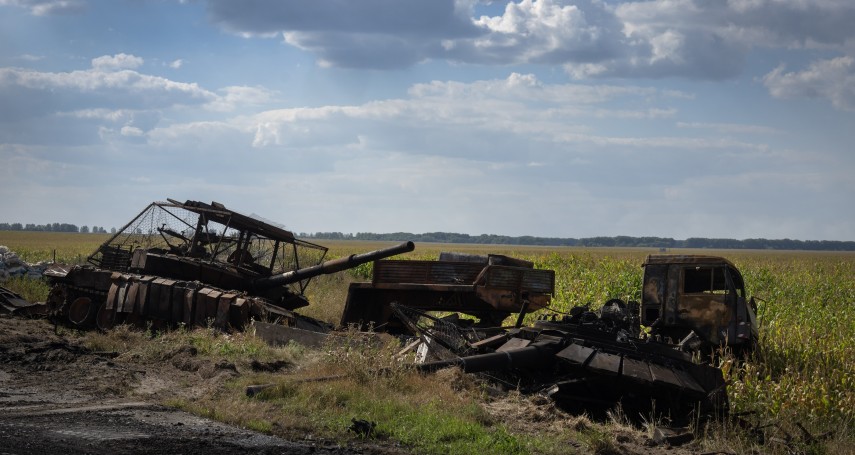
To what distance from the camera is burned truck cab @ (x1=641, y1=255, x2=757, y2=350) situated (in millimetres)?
15586

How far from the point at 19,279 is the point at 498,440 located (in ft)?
71.3

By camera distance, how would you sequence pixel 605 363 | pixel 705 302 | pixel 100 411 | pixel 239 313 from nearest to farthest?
pixel 100 411 < pixel 605 363 < pixel 705 302 < pixel 239 313

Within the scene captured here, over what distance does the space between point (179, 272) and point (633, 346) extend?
11.6m

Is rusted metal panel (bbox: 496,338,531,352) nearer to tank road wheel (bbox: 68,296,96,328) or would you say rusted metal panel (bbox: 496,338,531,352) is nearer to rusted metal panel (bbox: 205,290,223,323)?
rusted metal panel (bbox: 205,290,223,323)

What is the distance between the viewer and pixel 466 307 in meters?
18.7

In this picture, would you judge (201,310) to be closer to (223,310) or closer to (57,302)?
(223,310)

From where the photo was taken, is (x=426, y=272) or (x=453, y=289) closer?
(x=453, y=289)

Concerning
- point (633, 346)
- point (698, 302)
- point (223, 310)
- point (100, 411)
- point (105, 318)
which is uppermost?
point (698, 302)

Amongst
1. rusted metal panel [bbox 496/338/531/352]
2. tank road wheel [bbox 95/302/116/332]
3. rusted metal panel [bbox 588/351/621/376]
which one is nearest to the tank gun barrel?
tank road wheel [bbox 95/302/116/332]

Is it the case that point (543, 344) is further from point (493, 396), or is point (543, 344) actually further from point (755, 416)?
point (755, 416)

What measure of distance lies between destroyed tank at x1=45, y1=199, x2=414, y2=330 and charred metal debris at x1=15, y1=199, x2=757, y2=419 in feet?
0.10

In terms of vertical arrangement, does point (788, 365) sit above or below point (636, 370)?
below

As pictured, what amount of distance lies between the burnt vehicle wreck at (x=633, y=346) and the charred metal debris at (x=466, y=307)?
Answer: 2cm

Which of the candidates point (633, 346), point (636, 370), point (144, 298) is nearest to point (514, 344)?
point (633, 346)
